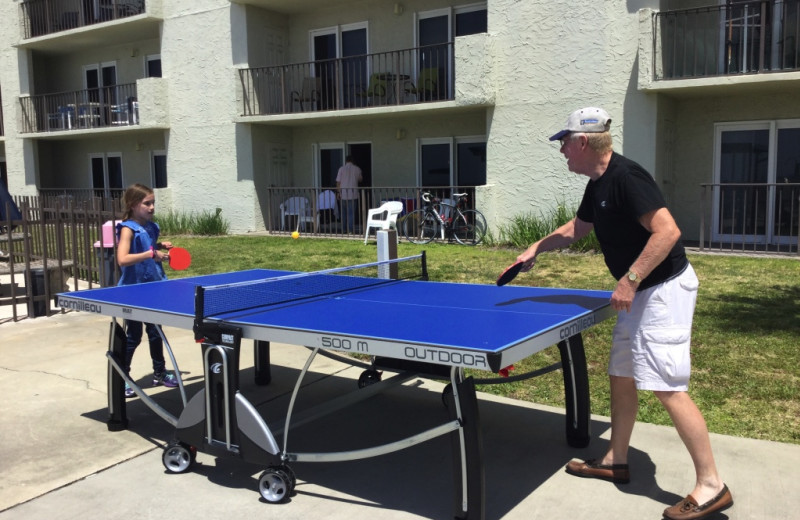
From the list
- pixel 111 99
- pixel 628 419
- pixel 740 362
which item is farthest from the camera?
pixel 111 99

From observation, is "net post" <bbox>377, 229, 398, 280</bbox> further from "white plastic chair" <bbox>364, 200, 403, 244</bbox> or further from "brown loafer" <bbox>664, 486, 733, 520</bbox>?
"white plastic chair" <bbox>364, 200, 403, 244</bbox>

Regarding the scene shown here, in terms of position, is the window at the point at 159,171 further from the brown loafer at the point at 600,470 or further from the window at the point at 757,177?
the brown loafer at the point at 600,470

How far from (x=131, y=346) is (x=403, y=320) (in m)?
2.79

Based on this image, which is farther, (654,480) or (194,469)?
(194,469)

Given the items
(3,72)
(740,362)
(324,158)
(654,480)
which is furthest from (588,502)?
(3,72)

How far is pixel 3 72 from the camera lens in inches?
990

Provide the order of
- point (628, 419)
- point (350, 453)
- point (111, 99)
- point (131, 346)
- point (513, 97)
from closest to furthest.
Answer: point (350, 453) → point (628, 419) → point (131, 346) → point (513, 97) → point (111, 99)

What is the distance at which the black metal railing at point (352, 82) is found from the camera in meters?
16.9

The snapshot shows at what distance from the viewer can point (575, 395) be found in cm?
465

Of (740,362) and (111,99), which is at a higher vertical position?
(111,99)

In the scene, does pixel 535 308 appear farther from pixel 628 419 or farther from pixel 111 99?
pixel 111 99

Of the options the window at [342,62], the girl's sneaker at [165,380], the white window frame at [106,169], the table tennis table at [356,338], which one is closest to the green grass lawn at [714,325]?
the table tennis table at [356,338]

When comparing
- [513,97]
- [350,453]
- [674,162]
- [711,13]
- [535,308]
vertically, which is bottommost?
[350,453]

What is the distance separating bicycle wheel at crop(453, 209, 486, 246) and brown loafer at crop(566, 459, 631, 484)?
10843 mm
